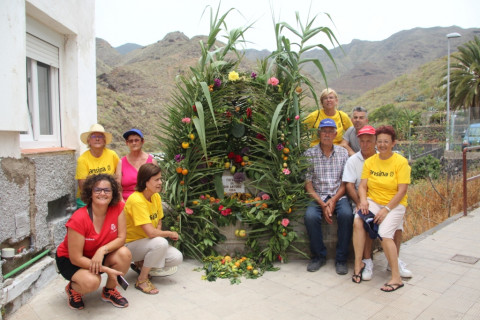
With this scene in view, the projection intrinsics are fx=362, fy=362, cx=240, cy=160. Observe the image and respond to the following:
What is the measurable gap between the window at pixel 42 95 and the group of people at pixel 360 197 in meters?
2.89

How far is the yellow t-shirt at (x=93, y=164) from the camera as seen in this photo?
3797 millimetres

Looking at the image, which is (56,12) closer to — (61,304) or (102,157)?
(102,157)

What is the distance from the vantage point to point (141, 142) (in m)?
4.12

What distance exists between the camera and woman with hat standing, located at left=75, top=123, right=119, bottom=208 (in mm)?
3805

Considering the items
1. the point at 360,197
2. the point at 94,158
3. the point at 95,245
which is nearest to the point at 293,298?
the point at 360,197

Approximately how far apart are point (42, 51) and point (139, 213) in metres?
2.07

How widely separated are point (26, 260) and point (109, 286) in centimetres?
90

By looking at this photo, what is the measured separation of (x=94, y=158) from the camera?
12.8 feet

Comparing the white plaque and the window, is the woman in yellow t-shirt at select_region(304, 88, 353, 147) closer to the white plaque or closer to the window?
the white plaque

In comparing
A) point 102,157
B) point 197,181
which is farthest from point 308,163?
point 102,157

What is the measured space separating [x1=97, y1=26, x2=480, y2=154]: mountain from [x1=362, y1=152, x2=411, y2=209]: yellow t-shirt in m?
0.98

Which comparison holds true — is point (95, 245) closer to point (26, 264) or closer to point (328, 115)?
point (26, 264)

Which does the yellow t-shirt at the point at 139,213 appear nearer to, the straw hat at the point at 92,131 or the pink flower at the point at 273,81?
the straw hat at the point at 92,131

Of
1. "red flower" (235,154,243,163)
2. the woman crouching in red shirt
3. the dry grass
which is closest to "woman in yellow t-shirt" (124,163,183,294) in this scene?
the woman crouching in red shirt
